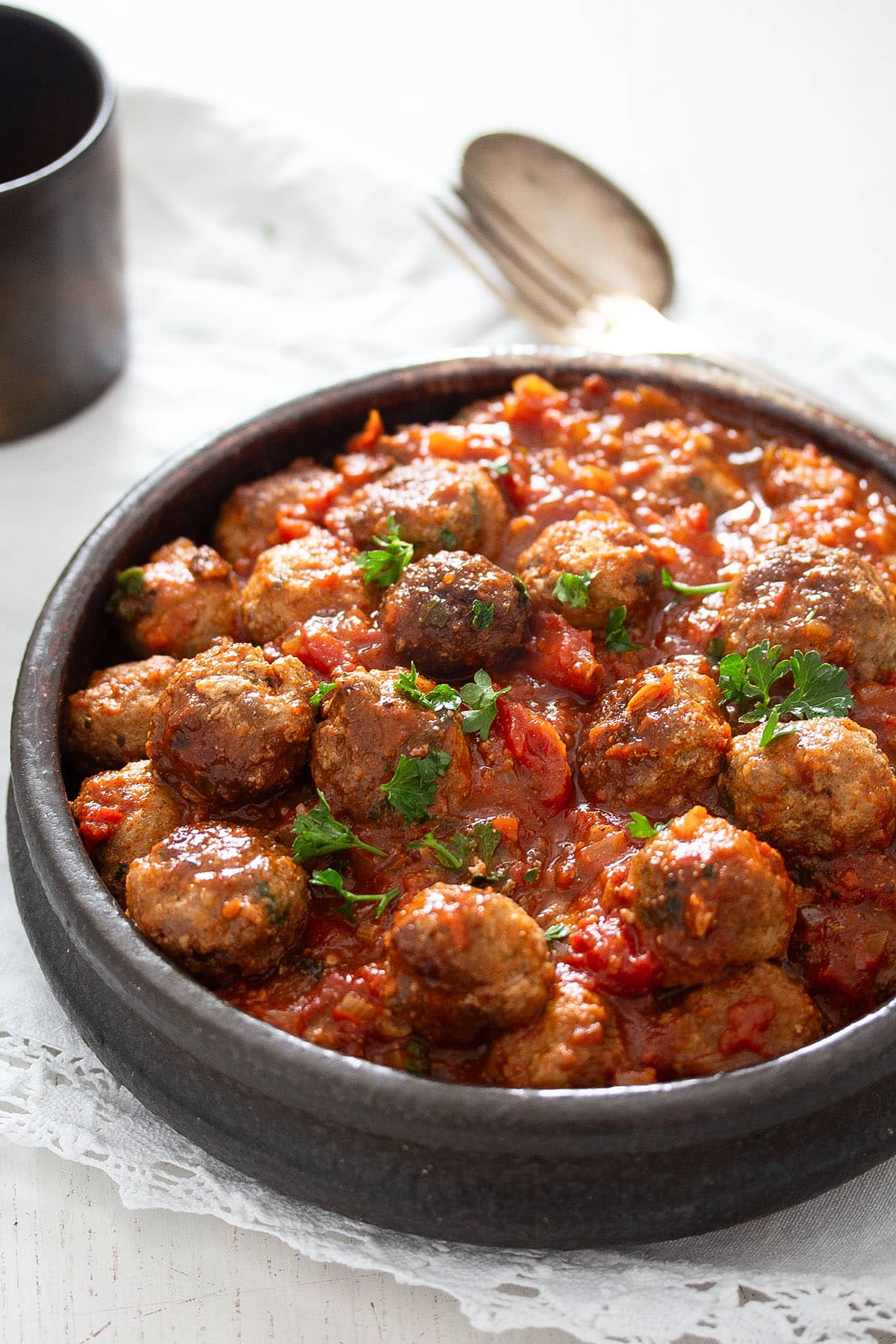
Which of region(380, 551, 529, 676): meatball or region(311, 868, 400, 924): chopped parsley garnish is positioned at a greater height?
region(380, 551, 529, 676): meatball

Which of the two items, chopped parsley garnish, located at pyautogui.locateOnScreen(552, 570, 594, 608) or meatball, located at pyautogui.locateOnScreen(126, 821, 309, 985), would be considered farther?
chopped parsley garnish, located at pyautogui.locateOnScreen(552, 570, 594, 608)

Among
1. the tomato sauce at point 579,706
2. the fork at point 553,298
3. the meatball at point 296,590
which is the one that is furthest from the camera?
the fork at point 553,298

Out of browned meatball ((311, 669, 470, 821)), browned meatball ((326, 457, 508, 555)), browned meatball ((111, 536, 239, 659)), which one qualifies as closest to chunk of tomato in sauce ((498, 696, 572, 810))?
browned meatball ((311, 669, 470, 821))

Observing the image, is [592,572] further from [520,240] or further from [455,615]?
[520,240]

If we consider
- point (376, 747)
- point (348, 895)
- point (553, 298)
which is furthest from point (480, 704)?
point (553, 298)

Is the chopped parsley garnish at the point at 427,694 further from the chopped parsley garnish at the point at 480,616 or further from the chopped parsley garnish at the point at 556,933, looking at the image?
the chopped parsley garnish at the point at 556,933

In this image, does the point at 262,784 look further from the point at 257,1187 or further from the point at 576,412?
the point at 576,412

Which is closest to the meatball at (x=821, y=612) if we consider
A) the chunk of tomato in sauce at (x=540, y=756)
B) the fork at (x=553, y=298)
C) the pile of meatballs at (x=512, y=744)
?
the pile of meatballs at (x=512, y=744)

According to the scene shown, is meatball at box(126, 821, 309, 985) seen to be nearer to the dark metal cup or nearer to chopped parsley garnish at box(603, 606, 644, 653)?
chopped parsley garnish at box(603, 606, 644, 653)
